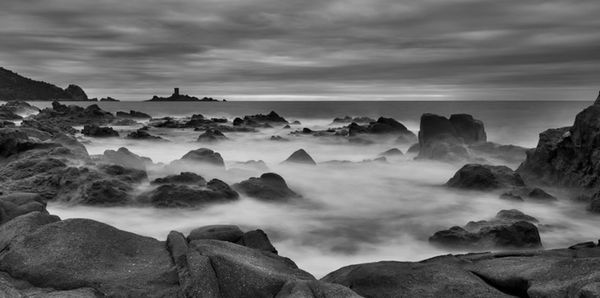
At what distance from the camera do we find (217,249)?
24.2ft

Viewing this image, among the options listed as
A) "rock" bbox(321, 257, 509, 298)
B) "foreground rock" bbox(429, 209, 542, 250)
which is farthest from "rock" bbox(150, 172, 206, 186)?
"rock" bbox(321, 257, 509, 298)

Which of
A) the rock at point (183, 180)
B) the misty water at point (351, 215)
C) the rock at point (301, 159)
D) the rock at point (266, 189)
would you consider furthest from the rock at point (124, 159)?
the rock at point (301, 159)

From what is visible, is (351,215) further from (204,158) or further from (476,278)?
(476,278)

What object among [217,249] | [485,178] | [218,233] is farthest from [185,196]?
[485,178]

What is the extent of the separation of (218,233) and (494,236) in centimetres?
721

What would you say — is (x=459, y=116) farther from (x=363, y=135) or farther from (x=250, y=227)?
(x=250, y=227)

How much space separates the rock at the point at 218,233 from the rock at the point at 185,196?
6.21m

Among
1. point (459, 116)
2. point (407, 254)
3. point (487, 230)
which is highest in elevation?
point (459, 116)

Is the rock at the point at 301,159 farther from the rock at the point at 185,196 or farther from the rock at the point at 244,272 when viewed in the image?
the rock at the point at 244,272

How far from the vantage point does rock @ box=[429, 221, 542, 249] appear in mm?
12016

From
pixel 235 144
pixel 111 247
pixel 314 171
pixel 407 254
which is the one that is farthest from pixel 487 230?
pixel 235 144

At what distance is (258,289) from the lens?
21.1 feet

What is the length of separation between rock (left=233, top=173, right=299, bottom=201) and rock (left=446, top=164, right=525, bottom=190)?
708 cm

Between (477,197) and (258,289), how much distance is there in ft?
45.8
